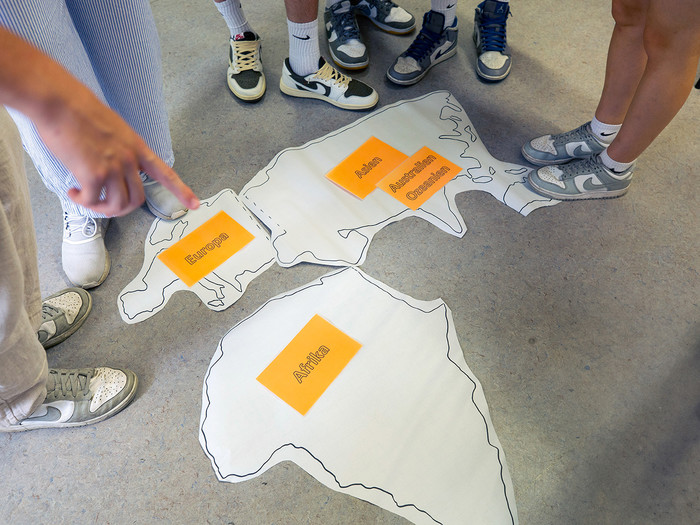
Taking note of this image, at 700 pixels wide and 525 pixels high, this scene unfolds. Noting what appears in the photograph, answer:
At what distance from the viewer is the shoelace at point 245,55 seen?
152cm

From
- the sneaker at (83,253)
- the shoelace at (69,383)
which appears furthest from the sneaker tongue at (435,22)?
the shoelace at (69,383)

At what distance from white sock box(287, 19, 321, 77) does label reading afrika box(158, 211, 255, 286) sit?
548mm

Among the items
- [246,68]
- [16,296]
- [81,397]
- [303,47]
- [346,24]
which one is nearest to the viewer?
[16,296]

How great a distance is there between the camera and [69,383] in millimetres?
952

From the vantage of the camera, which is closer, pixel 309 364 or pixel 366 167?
pixel 309 364

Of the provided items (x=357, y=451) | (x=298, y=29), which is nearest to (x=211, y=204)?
(x=298, y=29)

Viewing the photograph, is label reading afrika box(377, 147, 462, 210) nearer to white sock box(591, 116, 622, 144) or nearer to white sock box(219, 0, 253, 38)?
white sock box(591, 116, 622, 144)

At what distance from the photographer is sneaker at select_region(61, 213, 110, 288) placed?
1116mm

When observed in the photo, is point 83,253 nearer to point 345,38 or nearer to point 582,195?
point 345,38

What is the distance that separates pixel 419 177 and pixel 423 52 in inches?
19.5

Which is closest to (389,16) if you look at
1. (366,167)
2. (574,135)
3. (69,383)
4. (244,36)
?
(244,36)

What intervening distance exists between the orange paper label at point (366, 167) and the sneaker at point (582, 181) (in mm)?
397

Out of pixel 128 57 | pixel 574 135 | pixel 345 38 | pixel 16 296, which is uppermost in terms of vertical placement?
pixel 128 57

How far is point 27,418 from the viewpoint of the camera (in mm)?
911
